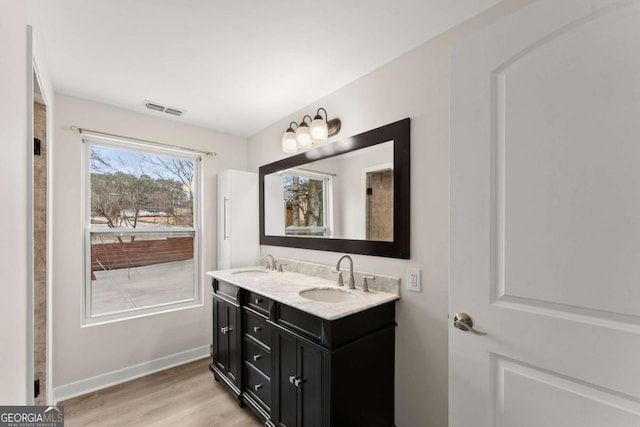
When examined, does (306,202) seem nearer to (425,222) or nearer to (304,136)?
(304,136)

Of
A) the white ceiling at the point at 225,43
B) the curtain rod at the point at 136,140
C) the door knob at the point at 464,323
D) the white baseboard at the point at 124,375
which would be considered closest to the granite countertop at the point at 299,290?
the door knob at the point at 464,323

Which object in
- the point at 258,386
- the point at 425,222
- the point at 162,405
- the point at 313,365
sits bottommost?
the point at 162,405

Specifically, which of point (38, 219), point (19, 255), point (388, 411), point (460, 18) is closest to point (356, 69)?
point (460, 18)

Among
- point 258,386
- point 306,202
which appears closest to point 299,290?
point 258,386

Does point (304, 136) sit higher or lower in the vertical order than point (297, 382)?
higher

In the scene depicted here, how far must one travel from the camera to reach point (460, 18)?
1.41 metres

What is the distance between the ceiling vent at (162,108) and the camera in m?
2.39

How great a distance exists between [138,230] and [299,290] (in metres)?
1.77

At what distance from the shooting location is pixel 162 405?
2086 millimetres

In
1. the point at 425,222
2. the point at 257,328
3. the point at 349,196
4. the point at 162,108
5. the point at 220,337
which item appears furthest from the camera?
the point at 162,108

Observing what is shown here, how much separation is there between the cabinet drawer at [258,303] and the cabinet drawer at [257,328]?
47mm

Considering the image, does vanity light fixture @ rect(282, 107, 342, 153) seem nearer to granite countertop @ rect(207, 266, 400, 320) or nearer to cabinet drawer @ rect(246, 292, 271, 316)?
granite countertop @ rect(207, 266, 400, 320)

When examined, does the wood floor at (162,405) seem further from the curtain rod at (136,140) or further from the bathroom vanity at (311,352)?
the curtain rod at (136,140)

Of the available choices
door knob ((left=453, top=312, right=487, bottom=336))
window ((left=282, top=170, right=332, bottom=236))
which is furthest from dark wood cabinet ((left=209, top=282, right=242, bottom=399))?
door knob ((left=453, top=312, right=487, bottom=336))
